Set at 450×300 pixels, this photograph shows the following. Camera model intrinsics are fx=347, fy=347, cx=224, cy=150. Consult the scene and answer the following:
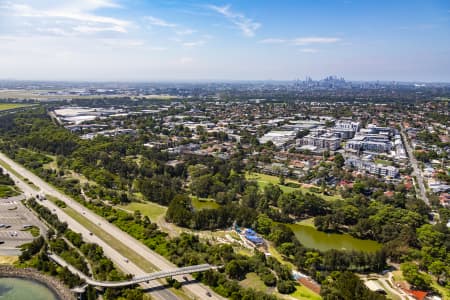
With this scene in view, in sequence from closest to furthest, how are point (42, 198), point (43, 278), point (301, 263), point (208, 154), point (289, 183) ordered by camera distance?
point (43, 278)
point (301, 263)
point (42, 198)
point (289, 183)
point (208, 154)

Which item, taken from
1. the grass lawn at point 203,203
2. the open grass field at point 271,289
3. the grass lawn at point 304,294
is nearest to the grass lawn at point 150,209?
the grass lawn at point 203,203

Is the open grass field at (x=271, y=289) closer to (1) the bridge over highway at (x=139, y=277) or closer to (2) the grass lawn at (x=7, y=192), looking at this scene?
(1) the bridge over highway at (x=139, y=277)

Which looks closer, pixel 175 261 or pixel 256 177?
pixel 175 261

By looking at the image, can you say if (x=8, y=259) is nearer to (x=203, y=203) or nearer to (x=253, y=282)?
(x=253, y=282)

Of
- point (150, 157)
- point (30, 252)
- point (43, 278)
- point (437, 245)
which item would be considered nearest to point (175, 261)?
point (43, 278)

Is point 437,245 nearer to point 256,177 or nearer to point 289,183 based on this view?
point 289,183

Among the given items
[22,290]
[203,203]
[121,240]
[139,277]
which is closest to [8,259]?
[22,290]
